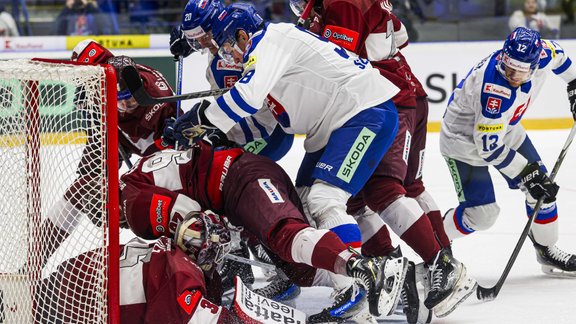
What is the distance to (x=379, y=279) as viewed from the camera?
2.66 m

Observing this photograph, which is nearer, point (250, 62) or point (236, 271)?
point (250, 62)

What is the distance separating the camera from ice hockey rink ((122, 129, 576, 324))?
3.32m

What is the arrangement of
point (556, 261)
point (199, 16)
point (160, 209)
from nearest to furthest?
point (160, 209) < point (199, 16) < point (556, 261)

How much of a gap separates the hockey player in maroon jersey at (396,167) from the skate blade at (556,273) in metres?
0.58

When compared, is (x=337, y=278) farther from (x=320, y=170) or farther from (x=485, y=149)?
(x=485, y=149)

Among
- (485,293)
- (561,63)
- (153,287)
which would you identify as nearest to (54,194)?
(153,287)

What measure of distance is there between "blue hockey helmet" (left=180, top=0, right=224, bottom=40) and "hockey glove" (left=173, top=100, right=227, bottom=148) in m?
0.44

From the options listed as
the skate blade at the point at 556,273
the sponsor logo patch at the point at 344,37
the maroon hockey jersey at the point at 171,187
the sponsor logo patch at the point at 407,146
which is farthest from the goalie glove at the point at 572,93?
the maroon hockey jersey at the point at 171,187

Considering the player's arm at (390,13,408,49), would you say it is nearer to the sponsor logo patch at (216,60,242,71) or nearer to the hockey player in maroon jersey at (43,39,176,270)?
the sponsor logo patch at (216,60,242,71)

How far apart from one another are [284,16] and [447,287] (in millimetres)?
4548

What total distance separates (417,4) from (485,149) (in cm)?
393

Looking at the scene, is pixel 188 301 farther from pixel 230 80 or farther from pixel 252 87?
pixel 230 80

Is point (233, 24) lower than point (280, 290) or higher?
higher

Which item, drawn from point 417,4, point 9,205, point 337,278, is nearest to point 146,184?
point 9,205
